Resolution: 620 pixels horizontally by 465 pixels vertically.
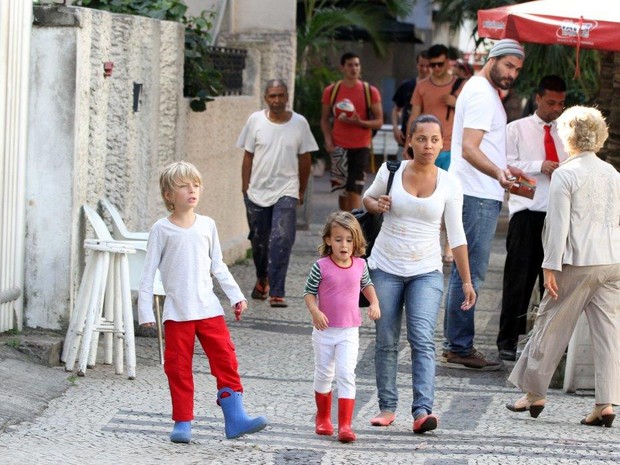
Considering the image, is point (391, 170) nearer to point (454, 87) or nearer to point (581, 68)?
point (454, 87)

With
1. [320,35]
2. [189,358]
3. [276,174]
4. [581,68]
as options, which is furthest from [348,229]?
[320,35]

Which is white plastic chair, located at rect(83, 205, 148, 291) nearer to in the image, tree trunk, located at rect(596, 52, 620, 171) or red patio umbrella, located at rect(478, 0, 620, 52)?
red patio umbrella, located at rect(478, 0, 620, 52)

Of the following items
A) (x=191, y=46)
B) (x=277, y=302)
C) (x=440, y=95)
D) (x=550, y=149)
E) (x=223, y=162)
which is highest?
(x=191, y=46)

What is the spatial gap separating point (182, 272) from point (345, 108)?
7335mm

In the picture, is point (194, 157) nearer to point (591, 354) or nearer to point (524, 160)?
point (524, 160)

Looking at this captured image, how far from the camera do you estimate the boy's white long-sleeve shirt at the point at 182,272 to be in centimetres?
636

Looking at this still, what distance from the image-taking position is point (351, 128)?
13.6 metres

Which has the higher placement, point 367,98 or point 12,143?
point 367,98

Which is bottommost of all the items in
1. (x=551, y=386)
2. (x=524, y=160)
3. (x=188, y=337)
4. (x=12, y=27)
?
(x=551, y=386)

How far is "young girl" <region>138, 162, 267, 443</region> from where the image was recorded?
6.34m

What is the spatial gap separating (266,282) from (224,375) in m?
4.57

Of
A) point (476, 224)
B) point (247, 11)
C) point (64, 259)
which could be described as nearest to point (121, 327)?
point (64, 259)

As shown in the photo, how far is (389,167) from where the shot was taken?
6879 mm

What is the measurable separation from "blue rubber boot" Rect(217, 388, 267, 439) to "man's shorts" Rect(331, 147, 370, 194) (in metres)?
7.50
